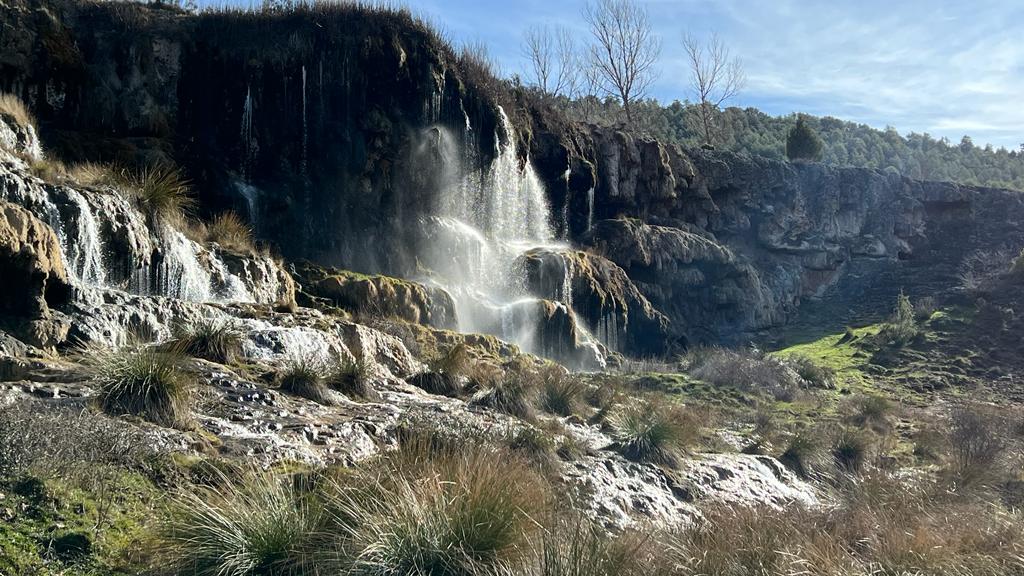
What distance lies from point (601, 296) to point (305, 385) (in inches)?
763

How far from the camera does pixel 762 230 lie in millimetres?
43375

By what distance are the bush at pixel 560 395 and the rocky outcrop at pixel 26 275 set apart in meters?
7.15

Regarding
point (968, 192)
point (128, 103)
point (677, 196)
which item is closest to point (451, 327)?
point (128, 103)

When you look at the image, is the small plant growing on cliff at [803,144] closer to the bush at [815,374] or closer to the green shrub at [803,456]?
the bush at [815,374]

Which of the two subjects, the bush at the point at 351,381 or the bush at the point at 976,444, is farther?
the bush at the point at 976,444

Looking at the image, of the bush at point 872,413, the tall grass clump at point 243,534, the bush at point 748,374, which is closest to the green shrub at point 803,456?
the bush at point 872,413

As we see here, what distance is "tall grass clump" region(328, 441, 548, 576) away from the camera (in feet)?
15.4

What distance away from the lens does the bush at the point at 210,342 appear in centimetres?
1031

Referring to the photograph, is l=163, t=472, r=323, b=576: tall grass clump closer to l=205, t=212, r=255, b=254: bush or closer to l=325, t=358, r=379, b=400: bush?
l=325, t=358, r=379, b=400: bush

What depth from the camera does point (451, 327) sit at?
70.2ft

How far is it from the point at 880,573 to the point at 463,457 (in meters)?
2.70

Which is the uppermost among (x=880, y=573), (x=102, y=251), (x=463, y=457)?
(x=102, y=251)

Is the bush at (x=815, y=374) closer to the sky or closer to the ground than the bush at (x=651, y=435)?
closer to the ground

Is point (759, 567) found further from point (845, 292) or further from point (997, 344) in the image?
point (845, 292)
